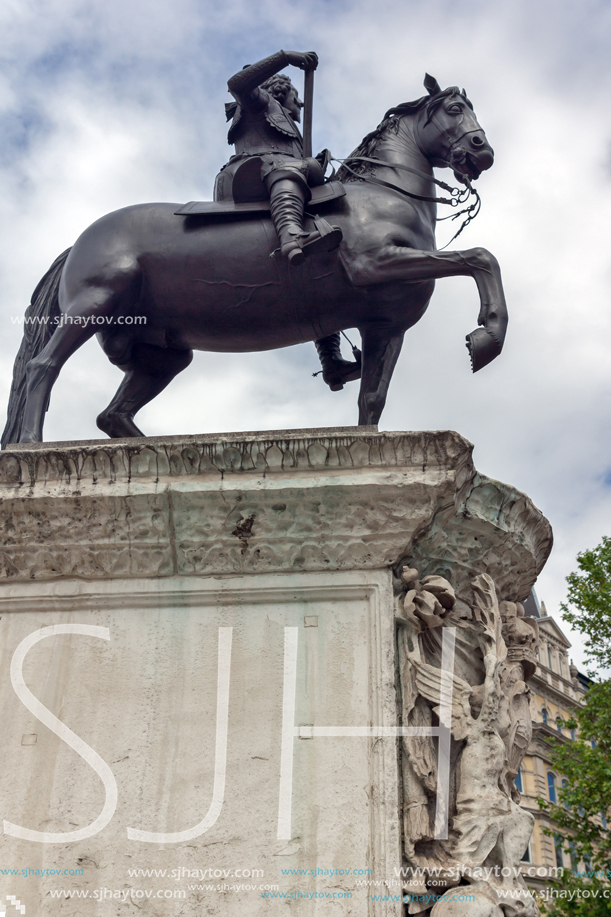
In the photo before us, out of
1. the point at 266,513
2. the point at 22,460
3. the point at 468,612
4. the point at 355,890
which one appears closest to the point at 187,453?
the point at 266,513

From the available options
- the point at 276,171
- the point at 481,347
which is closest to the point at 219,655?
the point at 481,347

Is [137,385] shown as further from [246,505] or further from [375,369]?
[246,505]

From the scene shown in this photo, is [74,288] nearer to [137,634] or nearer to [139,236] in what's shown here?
[139,236]

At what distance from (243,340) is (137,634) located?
89.3 inches

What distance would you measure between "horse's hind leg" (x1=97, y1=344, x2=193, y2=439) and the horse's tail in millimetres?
575

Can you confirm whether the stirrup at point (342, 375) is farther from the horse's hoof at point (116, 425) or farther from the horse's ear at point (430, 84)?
the horse's ear at point (430, 84)

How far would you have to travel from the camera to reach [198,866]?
373 centimetres

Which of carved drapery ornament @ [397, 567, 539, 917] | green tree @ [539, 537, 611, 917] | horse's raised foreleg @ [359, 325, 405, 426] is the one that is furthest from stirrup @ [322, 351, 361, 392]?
green tree @ [539, 537, 611, 917]

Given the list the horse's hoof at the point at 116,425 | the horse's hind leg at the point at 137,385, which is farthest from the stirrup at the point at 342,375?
the horse's hoof at the point at 116,425

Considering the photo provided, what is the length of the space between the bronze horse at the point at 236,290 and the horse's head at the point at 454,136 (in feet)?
2.21

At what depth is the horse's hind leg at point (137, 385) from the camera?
6094 millimetres

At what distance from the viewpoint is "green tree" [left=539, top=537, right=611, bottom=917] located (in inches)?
597

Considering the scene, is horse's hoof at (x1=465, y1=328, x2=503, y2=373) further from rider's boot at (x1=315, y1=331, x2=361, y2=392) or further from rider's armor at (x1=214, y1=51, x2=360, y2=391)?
rider's boot at (x1=315, y1=331, x2=361, y2=392)

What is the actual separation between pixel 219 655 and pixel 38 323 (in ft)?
10.2
